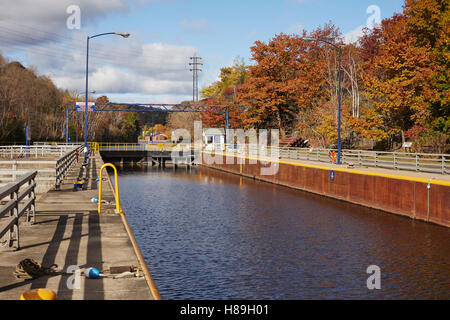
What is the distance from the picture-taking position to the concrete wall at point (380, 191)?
77.0ft

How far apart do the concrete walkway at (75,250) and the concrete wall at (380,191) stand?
48.6ft

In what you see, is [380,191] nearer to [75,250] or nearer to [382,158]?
[382,158]

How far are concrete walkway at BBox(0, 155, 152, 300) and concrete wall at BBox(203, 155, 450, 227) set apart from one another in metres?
14.8

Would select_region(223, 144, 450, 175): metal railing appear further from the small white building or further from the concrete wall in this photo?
the small white building

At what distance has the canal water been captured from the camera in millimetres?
14133

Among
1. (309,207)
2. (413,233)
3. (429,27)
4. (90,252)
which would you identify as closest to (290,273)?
(90,252)

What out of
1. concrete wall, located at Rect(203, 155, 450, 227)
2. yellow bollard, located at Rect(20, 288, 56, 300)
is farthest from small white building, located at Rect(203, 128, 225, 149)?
yellow bollard, located at Rect(20, 288, 56, 300)

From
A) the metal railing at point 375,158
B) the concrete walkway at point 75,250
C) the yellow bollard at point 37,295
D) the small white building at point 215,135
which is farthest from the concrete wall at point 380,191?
the small white building at point 215,135

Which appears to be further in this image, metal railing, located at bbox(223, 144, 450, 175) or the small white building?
the small white building

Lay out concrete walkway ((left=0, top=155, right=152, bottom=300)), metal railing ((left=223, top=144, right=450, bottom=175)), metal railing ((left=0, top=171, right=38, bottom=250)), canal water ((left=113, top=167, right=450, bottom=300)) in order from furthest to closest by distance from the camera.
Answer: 1. metal railing ((left=223, top=144, right=450, bottom=175))
2. canal water ((left=113, top=167, right=450, bottom=300))
3. metal railing ((left=0, top=171, right=38, bottom=250))
4. concrete walkway ((left=0, top=155, right=152, bottom=300))

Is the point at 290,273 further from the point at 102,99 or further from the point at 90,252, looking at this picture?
the point at 102,99

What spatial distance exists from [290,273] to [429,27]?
3716cm

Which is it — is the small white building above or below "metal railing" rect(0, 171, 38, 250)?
above

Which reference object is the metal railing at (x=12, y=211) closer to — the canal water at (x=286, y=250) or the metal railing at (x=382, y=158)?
the canal water at (x=286, y=250)
